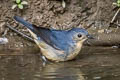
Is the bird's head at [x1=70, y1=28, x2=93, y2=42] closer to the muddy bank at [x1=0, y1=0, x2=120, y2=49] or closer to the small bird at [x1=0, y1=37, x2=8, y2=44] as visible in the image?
the muddy bank at [x1=0, y1=0, x2=120, y2=49]

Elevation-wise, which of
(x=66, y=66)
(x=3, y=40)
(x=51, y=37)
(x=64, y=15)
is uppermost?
(x=64, y=15)

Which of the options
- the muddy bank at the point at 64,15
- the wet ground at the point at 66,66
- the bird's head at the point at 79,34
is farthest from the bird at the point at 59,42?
the muddy bank at the point at 64,15

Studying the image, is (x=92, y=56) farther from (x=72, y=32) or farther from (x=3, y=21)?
(x=3, y=21)

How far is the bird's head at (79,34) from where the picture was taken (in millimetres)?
8148

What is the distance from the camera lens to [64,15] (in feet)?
Answer: 31.3

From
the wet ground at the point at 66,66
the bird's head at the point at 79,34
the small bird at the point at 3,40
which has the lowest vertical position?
the wet ground at the point at 66,66

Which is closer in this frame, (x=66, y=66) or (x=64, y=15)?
(x=66, y=66)

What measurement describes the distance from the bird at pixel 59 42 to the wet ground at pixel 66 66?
0.50 ft

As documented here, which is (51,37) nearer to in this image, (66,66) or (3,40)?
(66,66)

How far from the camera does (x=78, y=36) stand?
323 inches

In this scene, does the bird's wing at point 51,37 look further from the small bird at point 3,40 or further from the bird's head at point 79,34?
the small bird at point 3,40

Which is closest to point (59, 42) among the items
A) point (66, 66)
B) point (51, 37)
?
point (51, 37)

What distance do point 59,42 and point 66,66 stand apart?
1.91 feet

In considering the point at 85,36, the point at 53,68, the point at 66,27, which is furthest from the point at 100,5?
the point at 53,68
